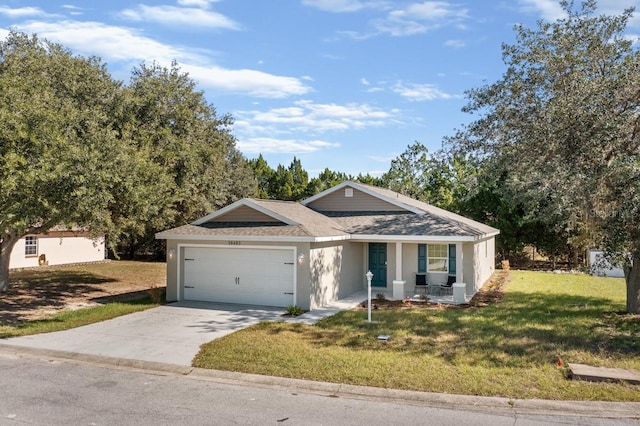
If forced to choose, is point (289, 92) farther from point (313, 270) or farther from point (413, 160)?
point (413, 160)

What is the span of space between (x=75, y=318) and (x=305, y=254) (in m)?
7.17

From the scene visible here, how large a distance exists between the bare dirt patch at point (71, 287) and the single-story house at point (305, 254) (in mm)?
2308

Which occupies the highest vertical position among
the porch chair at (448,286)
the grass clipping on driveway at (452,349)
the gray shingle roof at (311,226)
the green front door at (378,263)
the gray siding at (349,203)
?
the gray siding at (349,203)

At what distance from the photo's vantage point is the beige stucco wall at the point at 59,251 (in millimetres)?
27719

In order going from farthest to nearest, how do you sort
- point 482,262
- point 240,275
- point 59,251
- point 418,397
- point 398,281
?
point 59,251, point 482,262, point 398,281, point 240,275, point 418,397

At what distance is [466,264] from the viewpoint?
18.2m

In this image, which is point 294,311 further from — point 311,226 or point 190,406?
point 190,406

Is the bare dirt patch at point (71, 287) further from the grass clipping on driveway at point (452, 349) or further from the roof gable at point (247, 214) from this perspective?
the grass clipping on driveway at point (452, 349)

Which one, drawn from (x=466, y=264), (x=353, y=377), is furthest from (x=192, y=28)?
(x=466, y=264)

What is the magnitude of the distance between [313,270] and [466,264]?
264 inches

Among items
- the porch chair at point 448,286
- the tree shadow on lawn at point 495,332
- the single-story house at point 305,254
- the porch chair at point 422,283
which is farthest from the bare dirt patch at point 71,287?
the porch chair at point 448,286

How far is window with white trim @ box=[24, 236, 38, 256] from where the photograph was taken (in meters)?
28.3

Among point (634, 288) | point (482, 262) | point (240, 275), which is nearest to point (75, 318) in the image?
point (240, 275)

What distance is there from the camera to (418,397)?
7500 millimetres
